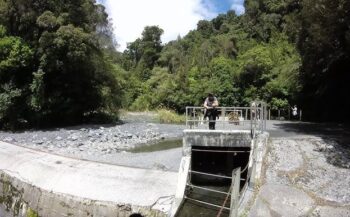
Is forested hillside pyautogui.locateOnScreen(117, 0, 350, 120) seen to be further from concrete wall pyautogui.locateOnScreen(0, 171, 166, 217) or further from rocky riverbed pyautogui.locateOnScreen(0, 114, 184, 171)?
concrete wall pyautogui.locateOnScreen(0, 171, 166, 217)

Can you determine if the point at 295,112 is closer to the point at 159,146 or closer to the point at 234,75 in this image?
the point at 234,75

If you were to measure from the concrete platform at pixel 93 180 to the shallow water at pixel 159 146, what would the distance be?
6072mm

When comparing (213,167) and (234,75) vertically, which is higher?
(234,75)

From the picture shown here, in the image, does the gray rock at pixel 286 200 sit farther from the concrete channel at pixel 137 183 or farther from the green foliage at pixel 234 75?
the green foliage at pixel 234 75

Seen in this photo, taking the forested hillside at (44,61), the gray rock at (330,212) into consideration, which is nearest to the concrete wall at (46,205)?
the gray rock at (330,212)

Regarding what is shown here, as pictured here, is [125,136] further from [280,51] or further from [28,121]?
[280,51]

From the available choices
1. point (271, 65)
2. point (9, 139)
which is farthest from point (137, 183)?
point (271, 65)

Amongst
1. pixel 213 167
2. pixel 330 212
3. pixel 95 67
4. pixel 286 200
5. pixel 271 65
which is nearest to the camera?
pixel 330 212

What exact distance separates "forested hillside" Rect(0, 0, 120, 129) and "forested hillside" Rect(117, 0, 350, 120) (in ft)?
47.1

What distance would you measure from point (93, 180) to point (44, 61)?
591 inches

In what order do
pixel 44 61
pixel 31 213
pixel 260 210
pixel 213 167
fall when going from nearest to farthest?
pixel 260 210 < pixel 31 213 < pixel 213 167 < pixel 44 61

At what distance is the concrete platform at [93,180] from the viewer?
14.2 meters

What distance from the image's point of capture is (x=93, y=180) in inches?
610

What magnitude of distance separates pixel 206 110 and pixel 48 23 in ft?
51.6
